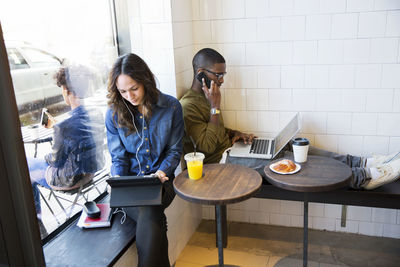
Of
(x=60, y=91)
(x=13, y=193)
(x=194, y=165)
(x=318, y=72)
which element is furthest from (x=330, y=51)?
(x=13, y=193)

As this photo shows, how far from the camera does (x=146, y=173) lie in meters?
2.32

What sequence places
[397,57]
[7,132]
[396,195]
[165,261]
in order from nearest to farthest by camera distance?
[7,132] → [165,261] → [396,195] → [397,57]

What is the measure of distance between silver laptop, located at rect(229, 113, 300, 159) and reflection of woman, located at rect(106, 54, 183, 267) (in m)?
0.54

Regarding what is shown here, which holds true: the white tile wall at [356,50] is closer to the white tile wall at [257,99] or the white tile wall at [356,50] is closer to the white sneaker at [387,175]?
the white tile wall at [257,99]

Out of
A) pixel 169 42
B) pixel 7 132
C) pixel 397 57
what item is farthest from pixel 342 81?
pixel 7 132

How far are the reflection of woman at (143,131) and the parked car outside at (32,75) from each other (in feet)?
1.03

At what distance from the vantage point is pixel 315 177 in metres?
2.02

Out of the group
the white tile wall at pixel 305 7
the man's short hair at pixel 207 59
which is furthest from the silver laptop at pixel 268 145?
the white tile wall at pixel 305 7

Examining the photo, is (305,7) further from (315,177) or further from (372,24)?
(315,177)

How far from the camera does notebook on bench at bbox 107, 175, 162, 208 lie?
196cm

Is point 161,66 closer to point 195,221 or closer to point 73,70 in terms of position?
point 73,70

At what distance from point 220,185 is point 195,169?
0.17 metres

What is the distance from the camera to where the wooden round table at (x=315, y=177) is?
1920mm

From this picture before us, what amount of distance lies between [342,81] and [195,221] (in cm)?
158
